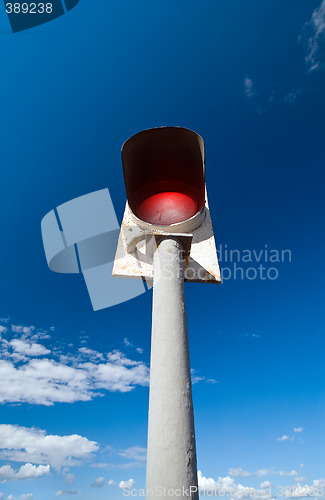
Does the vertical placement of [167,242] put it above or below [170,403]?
above

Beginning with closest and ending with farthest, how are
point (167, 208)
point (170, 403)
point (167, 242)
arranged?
point (170, 403)
point (167, 242)
point (167, 208)

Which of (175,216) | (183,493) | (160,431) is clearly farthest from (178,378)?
(175,216)

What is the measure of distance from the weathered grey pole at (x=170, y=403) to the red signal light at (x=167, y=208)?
1165mm

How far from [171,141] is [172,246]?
143 centimetres

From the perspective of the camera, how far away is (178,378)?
2.74 metres

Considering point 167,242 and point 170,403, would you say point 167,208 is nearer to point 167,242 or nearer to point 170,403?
point 167,242

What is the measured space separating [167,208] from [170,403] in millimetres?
2599

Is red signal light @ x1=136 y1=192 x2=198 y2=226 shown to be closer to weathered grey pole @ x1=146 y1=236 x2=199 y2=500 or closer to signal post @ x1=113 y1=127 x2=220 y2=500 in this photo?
signal post @ x1=113 y1=127 x2=220 y2=500

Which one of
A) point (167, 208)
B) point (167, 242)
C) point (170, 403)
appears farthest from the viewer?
point (167, 208)

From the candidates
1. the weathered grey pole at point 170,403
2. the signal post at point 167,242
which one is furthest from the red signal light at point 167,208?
the weathered grey pole at point 170,403

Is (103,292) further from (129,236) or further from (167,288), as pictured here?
(167,288)

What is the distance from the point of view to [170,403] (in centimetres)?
261

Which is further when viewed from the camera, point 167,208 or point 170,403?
point 167,208

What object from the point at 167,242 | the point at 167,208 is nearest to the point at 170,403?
the point at 167,242
